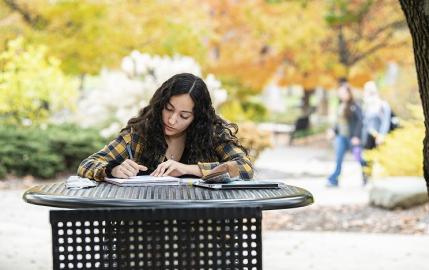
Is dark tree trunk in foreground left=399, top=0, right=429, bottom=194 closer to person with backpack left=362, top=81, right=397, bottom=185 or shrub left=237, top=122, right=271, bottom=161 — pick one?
person with backpack left=362, top=81, right=397, bottom=185

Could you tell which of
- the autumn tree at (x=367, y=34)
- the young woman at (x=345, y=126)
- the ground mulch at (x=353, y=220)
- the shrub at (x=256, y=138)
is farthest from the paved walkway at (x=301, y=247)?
the autumn tree at (x=367, y=34)

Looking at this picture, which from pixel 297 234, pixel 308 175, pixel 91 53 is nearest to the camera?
pixel 297 234

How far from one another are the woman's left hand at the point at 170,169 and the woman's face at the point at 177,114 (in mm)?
183

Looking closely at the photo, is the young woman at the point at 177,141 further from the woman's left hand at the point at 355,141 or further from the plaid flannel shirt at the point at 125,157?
the woman's left hand at the point at 355,141

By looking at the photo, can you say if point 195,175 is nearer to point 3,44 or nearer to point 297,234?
point 297,234

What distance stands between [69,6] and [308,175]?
703cm

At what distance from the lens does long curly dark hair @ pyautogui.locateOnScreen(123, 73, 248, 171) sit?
181 inches

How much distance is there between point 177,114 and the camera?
4.55 meters

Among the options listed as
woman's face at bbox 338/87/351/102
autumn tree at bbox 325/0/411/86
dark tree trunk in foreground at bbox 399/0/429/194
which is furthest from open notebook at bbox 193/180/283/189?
autumn tree at bbox 325/0/411/86

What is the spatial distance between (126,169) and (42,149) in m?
12.3

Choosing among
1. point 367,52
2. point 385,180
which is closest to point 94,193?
point 385,180

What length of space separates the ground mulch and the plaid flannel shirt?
18.4ft

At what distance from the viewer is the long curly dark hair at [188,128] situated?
4609 mm

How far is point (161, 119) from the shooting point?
4660mm
